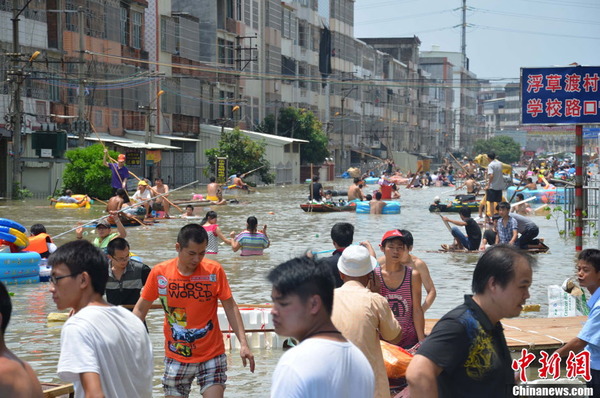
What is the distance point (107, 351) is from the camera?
4.24 meters

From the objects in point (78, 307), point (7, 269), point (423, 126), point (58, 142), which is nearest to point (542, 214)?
point (58, 142)

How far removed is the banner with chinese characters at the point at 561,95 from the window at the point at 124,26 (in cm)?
3540

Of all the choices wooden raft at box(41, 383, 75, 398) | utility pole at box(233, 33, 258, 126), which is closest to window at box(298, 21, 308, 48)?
utility pole at box(233, 33, 258, 126)

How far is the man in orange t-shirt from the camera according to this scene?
6.32m

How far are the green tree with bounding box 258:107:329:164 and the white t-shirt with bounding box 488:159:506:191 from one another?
43111 millimetres

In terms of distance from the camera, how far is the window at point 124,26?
1870 inches

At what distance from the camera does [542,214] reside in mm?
34312

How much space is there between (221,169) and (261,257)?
2898 centimetres

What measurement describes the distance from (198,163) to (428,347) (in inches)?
1991

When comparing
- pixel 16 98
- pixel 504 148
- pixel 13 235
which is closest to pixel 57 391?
pixel 13 235

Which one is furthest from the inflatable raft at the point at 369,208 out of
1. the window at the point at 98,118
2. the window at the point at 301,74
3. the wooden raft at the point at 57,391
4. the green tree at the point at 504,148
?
the green tree at the point at 504,148

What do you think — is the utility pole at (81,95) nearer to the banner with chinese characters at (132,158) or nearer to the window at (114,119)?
the window at (114,119)

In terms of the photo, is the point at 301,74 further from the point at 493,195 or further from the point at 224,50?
the point at 493,195

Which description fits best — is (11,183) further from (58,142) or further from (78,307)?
(78,307)
